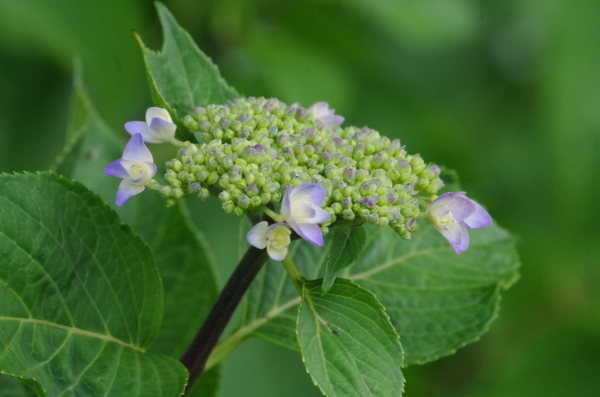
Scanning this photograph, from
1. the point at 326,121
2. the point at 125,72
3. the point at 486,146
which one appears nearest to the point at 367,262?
the point at 326,121

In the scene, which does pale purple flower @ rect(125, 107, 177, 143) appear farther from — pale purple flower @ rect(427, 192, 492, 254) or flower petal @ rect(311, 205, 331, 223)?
pale purple flower @ rect(427, 192, 492, 254)

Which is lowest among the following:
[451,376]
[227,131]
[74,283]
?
[74,283]

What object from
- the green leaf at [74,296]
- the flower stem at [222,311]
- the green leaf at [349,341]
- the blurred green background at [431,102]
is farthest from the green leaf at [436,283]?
the blurred green background at [431,102]

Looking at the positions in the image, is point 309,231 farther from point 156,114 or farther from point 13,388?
point 13,388

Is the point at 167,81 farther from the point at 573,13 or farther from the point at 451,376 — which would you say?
the point at 573,13

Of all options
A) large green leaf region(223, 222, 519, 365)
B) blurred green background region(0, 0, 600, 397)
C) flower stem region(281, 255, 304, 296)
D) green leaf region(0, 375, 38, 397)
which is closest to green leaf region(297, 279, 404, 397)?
flower stem region(281, 255, 304, 296)

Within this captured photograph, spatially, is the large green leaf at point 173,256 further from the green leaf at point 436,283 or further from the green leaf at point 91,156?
the green leaf at point 436,283
